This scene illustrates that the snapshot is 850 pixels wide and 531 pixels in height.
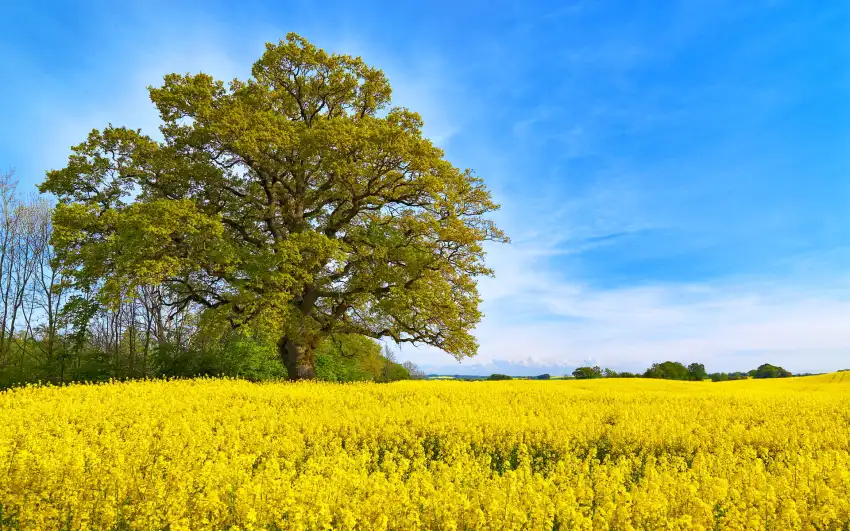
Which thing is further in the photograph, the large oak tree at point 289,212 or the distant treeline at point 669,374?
the distant treeline at point 669,374

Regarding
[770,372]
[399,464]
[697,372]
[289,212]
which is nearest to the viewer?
[399,464]

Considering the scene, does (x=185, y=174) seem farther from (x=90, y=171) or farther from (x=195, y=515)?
(x=195, y=515)

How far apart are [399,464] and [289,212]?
15.0 meters

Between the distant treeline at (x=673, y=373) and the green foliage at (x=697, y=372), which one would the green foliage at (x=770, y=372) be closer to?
the distant treeline at (x=673, y=373)

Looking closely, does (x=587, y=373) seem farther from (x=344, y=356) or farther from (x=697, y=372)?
(x=344, y=356)

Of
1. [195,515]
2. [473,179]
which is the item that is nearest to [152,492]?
[195,515]

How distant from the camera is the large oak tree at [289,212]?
16906 millimetres

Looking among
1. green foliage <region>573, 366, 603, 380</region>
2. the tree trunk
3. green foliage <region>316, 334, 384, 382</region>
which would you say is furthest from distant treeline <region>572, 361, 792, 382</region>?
the tree trunk

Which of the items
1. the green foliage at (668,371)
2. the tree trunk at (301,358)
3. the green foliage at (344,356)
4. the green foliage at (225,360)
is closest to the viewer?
Answer: the tree trunk at (301,358)

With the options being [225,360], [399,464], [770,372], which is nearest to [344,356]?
[225,360]

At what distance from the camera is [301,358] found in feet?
67.3

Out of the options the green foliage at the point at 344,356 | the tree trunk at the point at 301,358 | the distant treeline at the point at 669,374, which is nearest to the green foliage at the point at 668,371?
the distant treeline at the point at 669,374

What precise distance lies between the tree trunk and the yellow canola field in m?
7.29

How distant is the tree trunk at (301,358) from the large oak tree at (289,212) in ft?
0.19
